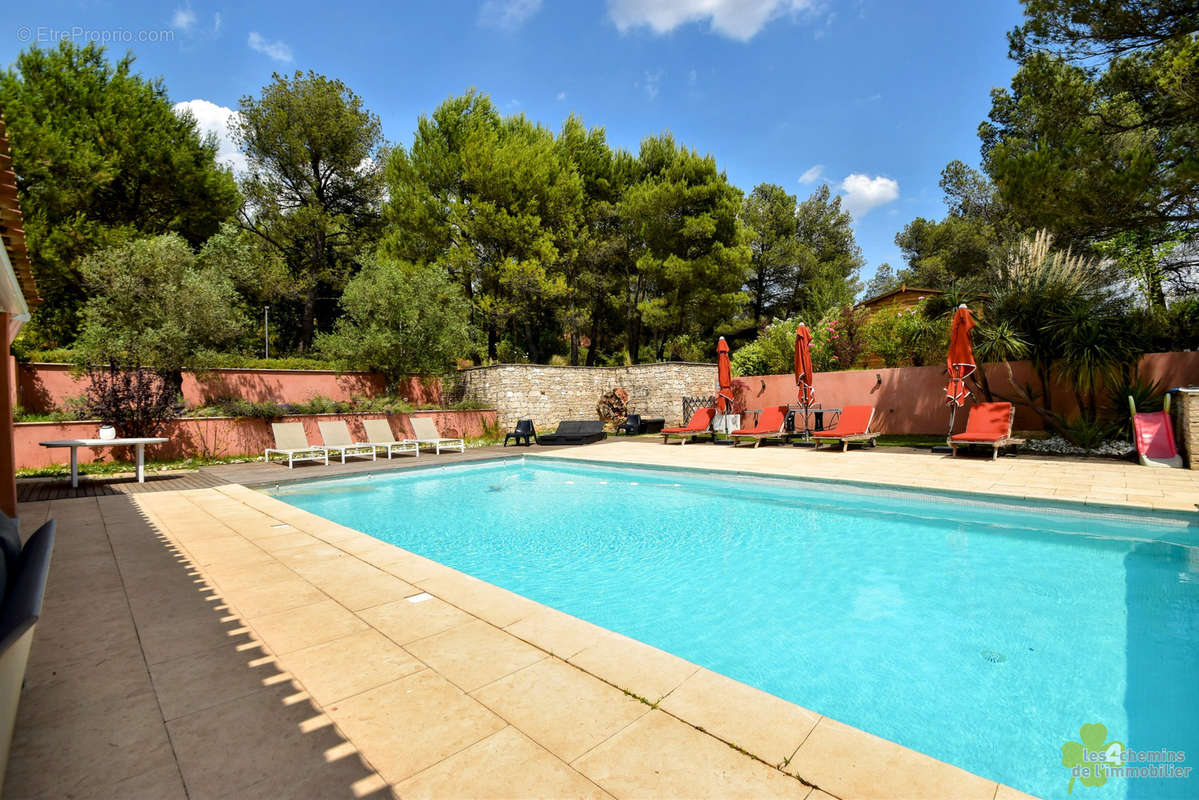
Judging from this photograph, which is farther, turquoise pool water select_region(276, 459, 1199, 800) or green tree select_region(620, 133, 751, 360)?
green tree select_region(620, 133, 751, 360)

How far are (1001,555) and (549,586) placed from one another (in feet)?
13.8

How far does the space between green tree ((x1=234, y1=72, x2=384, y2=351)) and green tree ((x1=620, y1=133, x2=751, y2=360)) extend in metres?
11.6

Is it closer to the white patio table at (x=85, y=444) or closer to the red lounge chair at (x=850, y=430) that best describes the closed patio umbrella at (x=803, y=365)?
the red lounge chair at (x=850, y=430)

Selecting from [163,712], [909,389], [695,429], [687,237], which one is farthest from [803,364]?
[163,712]

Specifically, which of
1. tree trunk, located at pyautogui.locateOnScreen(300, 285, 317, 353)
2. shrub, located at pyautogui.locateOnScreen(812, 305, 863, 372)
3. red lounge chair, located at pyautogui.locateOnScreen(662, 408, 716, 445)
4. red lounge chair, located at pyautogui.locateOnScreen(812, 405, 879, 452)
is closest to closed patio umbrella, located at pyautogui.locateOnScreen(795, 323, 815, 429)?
red lounge chair, located at pyautogui.locateOnScreen(812, 405, 879, 452)

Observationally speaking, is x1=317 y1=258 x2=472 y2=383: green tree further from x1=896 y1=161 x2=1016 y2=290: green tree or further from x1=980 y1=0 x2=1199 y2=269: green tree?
x1=896 y1=161 x2=1016 y2=290: green tree

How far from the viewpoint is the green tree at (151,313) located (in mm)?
11188

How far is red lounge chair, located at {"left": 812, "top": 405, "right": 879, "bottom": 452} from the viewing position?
10.6 m

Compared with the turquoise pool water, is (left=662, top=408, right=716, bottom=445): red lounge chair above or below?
above

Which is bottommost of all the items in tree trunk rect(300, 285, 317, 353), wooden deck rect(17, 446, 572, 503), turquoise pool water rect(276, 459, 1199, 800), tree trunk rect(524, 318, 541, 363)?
turquoise pool water rect(276, 459, 1199, 800)

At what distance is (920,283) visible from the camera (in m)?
27.3

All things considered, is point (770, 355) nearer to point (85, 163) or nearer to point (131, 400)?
point (131, 400)

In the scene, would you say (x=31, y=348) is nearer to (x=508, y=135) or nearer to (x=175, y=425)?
(x=175, y=425)

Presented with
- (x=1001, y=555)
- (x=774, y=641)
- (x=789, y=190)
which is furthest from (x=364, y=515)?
(x=789, y=190)
